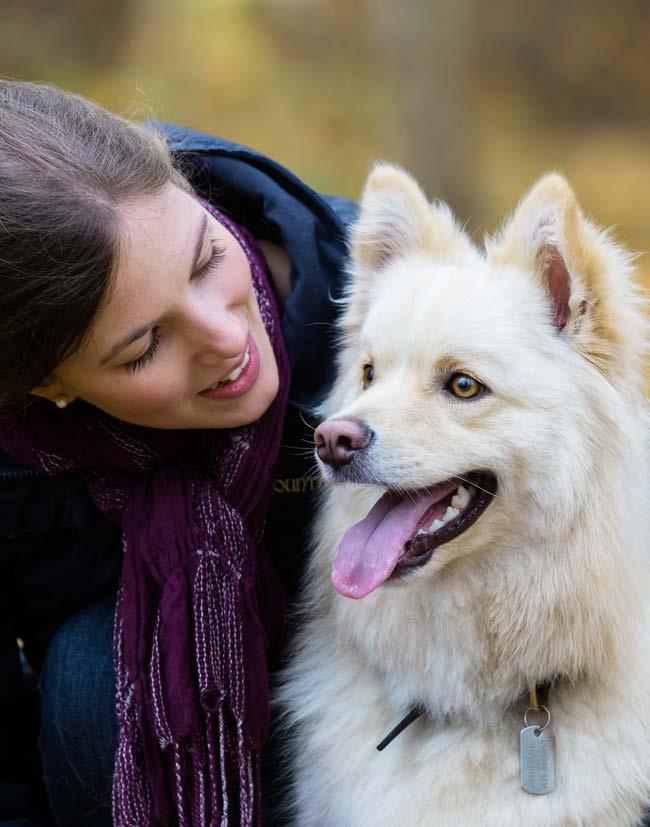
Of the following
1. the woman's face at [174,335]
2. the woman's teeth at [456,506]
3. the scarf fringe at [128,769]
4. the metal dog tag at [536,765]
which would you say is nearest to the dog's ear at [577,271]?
the woman's teeth at [456,506]

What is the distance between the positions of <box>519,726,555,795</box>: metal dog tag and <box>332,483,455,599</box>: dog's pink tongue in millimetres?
448

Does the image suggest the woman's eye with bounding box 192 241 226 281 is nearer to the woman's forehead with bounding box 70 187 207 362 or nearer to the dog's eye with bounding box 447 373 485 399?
the woman's forehead with bounding box 70 187 207 362

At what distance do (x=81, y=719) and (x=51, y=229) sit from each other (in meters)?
1.18

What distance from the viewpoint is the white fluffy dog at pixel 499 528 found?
165 cm

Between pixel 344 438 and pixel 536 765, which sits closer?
pixel 344 438

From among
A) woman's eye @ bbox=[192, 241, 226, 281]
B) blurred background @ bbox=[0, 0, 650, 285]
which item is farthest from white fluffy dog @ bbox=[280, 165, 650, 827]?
blurred background @ bbox=[0, 0, 650, 285]

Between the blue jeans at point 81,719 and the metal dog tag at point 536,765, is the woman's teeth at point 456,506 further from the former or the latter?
the blue jeans at point 81,719

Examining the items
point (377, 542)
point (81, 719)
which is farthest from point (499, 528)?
point (81, 719)

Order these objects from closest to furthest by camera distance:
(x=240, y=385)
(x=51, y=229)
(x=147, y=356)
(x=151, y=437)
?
(x=51, y=229), (x=147, y=356), (x=240, y=385), (x=151, y=437)

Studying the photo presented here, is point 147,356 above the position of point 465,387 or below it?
below

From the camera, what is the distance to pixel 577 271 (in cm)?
163

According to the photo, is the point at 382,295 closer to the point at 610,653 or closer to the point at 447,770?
the point at 610,653

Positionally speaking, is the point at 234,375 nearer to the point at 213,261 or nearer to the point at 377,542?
the point at 213,261

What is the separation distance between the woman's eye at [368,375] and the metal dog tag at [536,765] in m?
0.76
